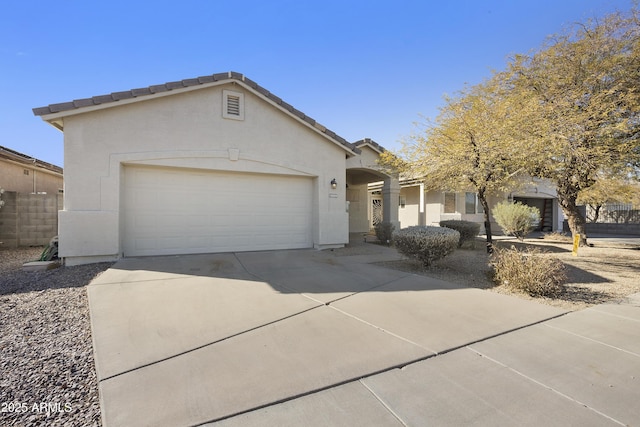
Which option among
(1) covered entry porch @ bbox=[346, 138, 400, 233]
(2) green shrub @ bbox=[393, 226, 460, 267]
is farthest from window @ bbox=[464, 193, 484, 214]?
(2) green shrub @ bbox=[393, 226, 460, 267]

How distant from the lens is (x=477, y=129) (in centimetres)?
912

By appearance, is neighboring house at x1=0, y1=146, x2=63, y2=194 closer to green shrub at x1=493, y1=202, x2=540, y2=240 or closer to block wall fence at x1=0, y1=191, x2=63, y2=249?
block wall fence at x1=0, y1=191, x2=63, y2=249

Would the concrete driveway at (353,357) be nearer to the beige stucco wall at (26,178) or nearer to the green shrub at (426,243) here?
the green shrub at (426,243)

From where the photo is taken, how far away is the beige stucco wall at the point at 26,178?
1215 cm

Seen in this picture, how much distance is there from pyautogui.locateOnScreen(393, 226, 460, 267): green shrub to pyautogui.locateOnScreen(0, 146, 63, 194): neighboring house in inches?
582

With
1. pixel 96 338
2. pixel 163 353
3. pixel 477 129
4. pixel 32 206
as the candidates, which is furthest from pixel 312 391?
pixel 32 206

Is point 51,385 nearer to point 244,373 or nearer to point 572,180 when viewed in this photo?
point 244,373

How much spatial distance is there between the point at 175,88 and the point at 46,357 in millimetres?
6946

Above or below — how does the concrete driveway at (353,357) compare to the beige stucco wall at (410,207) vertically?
below

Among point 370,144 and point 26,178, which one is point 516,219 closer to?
point 370,144

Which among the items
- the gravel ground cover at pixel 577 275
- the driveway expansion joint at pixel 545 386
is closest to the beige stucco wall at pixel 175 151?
the gravel ground cover at pixel 577 275

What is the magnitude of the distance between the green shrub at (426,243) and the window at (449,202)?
36.4ft

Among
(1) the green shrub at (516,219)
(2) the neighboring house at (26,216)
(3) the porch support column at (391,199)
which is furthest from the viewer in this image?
(1) the green shrub at (516,219)

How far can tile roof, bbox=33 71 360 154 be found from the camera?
7062mm
